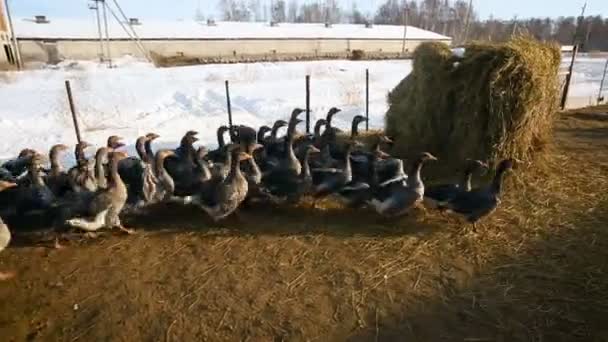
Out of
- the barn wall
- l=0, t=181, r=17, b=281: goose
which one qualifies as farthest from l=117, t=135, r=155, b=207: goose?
the barn wall

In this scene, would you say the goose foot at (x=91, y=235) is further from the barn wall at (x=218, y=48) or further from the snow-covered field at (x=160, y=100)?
the barn wall at (x=218, y=48)

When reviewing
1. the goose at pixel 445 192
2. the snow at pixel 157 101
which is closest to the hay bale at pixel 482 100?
the goose at pixel 445 192

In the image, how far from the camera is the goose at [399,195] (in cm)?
605

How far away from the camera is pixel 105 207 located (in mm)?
5645

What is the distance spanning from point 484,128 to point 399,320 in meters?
4.65

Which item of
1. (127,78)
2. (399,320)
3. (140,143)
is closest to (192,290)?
(399,320)

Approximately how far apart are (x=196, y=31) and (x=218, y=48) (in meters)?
4.27

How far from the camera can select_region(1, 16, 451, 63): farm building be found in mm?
30797

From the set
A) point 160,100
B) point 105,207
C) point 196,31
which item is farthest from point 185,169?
point 196,31

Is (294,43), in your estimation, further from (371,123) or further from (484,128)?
(484,128)

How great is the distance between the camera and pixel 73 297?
459 cm

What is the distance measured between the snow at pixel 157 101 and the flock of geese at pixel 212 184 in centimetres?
449

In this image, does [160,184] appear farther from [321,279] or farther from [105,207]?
[321,279]

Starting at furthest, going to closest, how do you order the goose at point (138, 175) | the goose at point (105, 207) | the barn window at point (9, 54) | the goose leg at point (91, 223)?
the barn window at point (9, 54) < the goose at point (138, 175) < the goose at point (105, 207) < the goose leg at point (91, 223)
